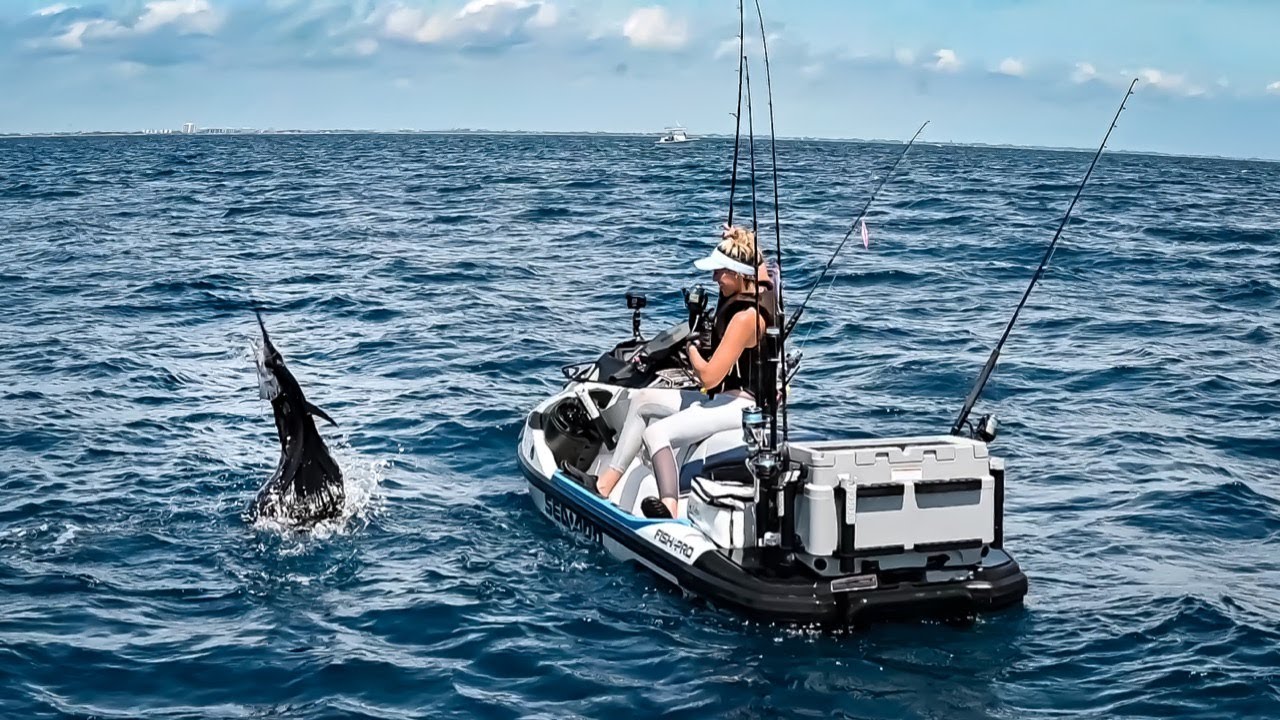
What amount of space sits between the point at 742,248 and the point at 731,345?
56 centimetres

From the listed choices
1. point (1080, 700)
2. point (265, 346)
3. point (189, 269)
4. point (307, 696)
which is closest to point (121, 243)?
point (189, 269)

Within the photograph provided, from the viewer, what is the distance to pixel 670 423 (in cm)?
832

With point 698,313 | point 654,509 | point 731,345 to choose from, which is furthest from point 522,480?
point 731,345

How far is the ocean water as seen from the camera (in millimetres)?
6688

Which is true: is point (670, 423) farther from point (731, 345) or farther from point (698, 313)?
point (698, 313)

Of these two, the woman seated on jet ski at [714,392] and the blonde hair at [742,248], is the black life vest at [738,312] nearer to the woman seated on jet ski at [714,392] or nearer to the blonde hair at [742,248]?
the woman seated on jet ski at [714,392]

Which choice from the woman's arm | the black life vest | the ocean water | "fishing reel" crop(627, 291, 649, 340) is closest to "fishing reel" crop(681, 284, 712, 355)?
the black life vest

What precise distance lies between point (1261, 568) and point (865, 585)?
2869 millimetres

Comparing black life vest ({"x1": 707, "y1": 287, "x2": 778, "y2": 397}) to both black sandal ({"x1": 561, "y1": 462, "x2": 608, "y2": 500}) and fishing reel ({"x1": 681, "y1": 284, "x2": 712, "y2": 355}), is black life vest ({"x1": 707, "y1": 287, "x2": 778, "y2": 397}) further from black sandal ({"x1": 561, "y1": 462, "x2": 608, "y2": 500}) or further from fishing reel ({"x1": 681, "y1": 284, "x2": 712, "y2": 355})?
black sandal ({"x1": 561, "y1": 462, "x2": 608, "y2": 500})

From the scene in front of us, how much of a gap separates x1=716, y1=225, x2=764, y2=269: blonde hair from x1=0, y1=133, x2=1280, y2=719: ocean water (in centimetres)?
190

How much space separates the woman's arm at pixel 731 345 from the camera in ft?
26.1

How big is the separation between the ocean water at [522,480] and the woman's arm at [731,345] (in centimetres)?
124

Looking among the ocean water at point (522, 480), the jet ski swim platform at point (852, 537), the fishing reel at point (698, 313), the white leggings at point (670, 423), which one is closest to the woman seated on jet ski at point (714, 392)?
the white leggings at point (670, 423)

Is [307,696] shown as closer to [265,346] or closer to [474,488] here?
[265,346]
